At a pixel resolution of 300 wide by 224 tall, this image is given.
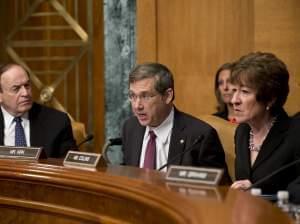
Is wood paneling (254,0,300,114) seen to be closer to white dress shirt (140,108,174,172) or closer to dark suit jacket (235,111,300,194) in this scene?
white dress shirt (140,108,174,172)

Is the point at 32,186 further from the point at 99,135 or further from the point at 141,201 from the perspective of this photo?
the point at 99,135

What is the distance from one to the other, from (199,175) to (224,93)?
8.13 feet

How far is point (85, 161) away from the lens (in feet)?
10.3

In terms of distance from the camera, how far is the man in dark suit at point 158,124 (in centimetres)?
367

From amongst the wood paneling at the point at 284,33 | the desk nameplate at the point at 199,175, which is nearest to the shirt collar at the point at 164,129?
the desk nameplate at the point at 199,175

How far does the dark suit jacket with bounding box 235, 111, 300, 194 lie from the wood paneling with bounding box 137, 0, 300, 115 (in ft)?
7.12

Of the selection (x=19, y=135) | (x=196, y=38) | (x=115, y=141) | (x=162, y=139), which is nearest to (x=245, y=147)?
(x=162, y=139)

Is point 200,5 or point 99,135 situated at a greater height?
point 200,5

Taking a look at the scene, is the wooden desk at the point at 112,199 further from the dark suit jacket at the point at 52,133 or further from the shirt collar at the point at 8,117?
the shirt collar at the point at 8,117

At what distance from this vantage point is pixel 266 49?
5.42 m

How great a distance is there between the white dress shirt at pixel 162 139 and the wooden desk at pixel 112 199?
549 mm

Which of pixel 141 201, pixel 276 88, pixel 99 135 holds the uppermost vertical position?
pixel 276 88

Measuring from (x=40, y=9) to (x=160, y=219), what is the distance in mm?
4238

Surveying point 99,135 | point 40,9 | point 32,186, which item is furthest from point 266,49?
point 32,186
